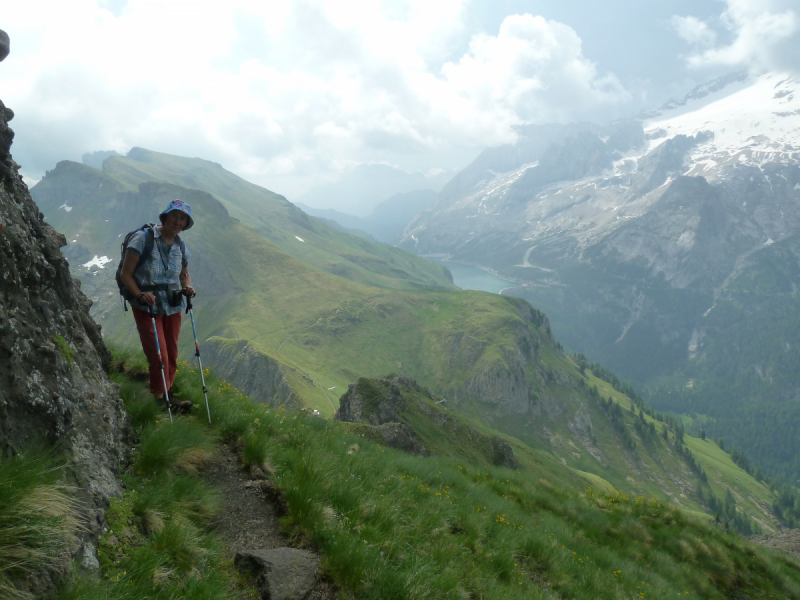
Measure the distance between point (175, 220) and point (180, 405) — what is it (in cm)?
371

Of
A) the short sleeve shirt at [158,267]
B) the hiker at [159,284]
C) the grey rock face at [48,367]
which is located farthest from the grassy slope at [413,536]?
the short sleeve shirt at [158,267]

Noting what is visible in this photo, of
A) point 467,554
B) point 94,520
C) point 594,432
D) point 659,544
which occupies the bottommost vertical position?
point 594,432

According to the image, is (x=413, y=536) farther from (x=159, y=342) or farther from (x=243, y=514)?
(x=159, y=342)

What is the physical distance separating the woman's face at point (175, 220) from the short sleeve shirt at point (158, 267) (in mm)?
241

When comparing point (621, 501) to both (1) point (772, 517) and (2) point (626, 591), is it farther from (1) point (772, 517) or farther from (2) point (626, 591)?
(1) point (772, 517)

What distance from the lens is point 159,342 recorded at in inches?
311

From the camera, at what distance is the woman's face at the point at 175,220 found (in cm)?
814

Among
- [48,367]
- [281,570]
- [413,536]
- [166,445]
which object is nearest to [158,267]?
[48,367]

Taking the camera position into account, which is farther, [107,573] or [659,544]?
[659,544]

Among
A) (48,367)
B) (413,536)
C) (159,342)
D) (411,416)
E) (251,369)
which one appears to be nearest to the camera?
(48,367)

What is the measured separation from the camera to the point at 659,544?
46.1 ft

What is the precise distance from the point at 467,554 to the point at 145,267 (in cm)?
810

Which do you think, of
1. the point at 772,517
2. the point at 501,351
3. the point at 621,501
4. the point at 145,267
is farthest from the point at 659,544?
the point at 772,517

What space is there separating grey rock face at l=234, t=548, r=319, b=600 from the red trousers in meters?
4.35
